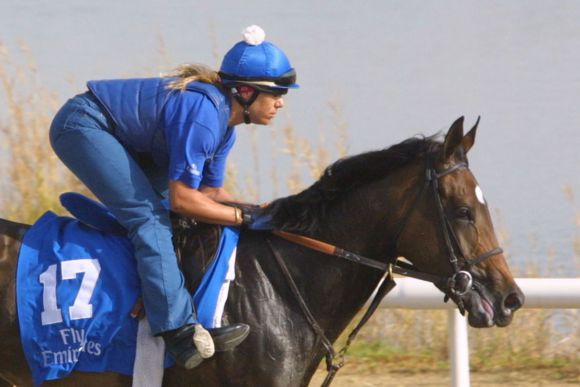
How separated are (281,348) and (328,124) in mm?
6333

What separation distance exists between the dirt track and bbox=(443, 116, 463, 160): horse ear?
2.69 meters

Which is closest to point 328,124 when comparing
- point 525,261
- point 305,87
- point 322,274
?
point 305,87

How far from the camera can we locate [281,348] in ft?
15.6

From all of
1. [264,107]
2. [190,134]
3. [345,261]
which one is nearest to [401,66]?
[264,107]

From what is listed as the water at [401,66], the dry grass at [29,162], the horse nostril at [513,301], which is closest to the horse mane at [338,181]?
the horse nostril at [513,301]

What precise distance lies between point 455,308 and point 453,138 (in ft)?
6.95

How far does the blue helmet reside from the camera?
486cm

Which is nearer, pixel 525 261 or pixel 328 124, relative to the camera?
pixel 525 261

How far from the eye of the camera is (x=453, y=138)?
186 inches

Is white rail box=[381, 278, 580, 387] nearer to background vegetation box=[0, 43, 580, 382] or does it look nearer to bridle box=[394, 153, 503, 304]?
→ background vegetation box=[0, 43, 580, 382]

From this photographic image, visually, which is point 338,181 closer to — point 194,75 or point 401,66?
point 194,75

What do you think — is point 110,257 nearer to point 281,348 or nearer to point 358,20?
point 281,348

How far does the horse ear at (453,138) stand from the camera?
4668mm

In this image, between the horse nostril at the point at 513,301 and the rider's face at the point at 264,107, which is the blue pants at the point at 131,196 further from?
the horse nostril at the point at 513,301
